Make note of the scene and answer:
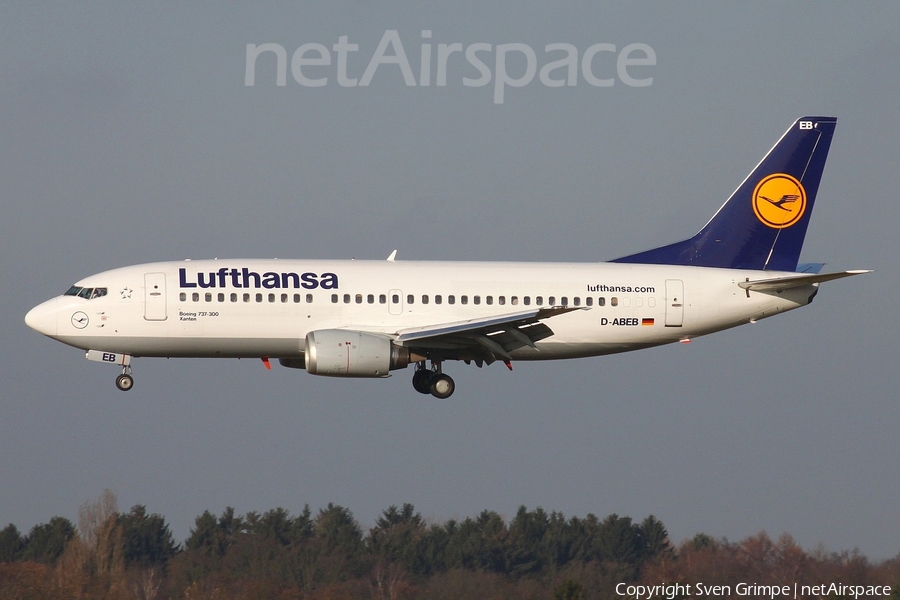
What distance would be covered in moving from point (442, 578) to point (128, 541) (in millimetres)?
25478

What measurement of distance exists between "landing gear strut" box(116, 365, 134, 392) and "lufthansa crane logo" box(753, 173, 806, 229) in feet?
76.3

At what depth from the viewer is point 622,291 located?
46969 mm

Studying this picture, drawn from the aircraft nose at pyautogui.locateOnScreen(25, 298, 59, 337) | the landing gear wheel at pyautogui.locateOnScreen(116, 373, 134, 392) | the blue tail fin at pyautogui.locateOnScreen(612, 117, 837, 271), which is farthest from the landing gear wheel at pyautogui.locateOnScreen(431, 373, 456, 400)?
the aircraft nose at pyautogui.locateOnScreen(25, 298, 59, 337)

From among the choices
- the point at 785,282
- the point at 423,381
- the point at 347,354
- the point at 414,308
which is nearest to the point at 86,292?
the point at 347,354

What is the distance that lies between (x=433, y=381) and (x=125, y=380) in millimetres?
10353

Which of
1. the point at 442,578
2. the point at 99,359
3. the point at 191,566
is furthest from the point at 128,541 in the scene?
the point at 99,359

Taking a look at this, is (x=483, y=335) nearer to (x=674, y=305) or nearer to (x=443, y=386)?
(x=443, y=386)

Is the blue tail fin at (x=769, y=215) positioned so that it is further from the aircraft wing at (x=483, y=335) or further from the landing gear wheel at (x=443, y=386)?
the landing gear wheel at (x=443, y=386)

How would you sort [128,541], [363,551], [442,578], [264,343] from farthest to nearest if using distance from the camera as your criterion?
[128,541] < [363,551] < [442,578] < [264,343]

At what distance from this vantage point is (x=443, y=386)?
154ft

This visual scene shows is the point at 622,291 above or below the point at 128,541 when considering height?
above

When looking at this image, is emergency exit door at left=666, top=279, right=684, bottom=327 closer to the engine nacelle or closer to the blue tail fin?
the blue tail fin

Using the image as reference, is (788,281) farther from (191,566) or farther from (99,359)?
(191,566)

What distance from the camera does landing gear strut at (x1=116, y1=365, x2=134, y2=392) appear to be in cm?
4519
